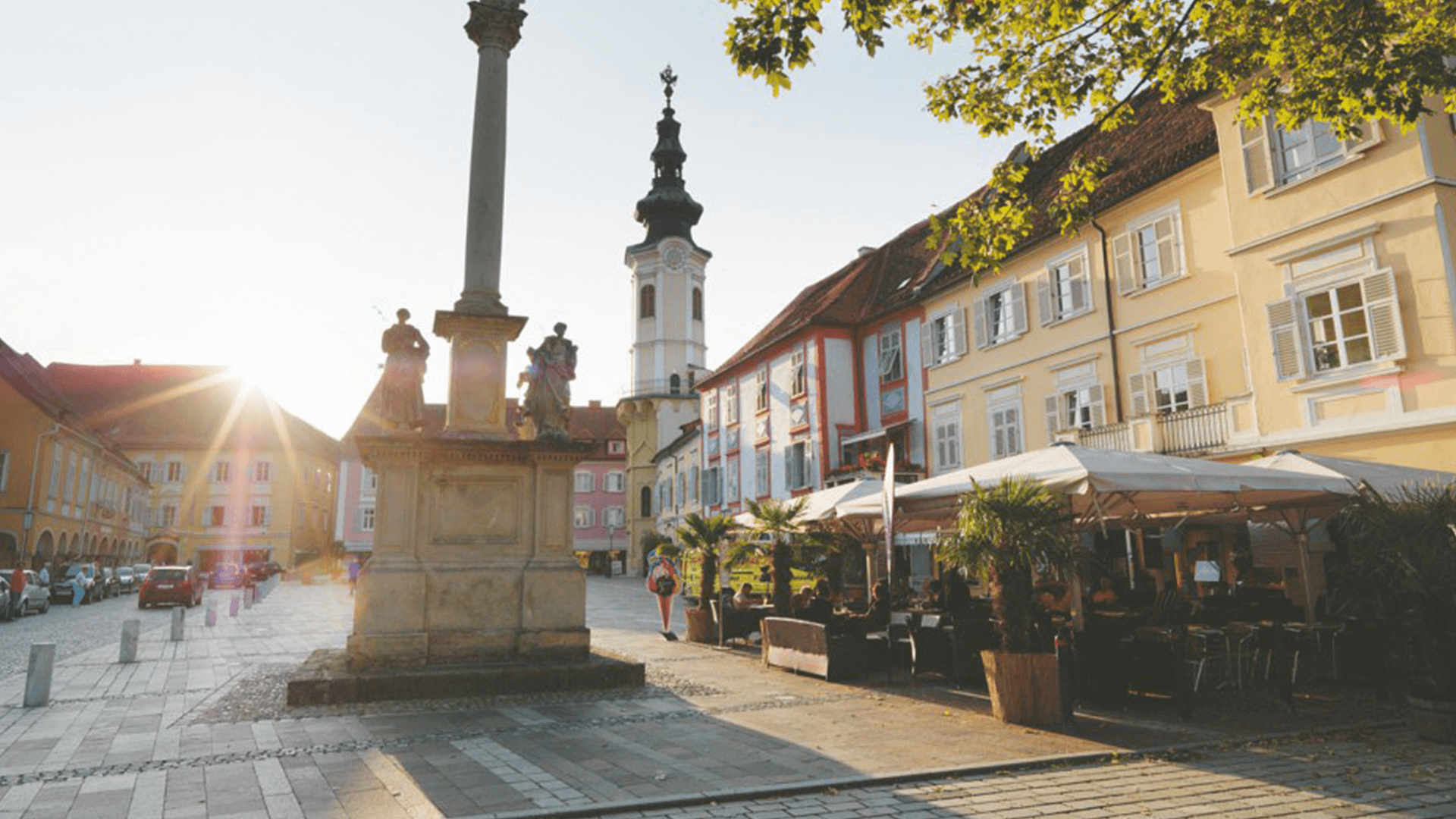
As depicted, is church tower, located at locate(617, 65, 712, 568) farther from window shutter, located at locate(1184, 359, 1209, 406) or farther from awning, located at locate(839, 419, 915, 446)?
window shutter, located at locate(1184, 359, 1209, 406)

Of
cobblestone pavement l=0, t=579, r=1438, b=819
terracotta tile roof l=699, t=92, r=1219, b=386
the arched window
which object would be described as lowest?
cobblestone pavement l=0, t=579, r=1438, b=819

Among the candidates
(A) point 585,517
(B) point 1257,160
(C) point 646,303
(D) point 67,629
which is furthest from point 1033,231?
(A) point 585,517

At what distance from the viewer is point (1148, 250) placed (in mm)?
18953

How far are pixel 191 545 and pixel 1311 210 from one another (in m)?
72.3

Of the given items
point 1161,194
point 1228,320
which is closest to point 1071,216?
point 1228,320

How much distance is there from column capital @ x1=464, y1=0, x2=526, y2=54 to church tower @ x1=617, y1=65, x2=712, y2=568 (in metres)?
48.2

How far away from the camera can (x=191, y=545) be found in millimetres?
65625

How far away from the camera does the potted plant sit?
7090mm

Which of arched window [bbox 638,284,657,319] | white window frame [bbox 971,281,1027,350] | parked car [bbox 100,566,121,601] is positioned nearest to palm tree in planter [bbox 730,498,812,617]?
white window frame [bbox 971,281,1027,350]

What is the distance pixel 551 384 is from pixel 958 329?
16689mm

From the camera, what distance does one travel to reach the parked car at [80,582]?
32.4m

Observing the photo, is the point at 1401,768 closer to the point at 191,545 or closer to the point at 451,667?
the point at 451,667

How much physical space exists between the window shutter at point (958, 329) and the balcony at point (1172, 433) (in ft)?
18.6

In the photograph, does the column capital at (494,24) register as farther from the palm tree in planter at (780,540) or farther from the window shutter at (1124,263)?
the window shutter at (1124,263)
